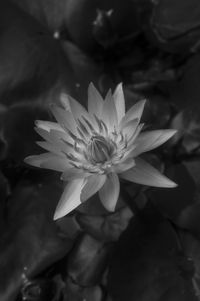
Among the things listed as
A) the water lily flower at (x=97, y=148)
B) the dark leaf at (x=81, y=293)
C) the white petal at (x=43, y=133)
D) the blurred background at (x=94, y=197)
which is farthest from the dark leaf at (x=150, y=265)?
the white petal at (x=43, y=133)

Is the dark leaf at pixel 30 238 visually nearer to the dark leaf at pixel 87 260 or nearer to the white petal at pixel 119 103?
the dark leaf at pixel 87 260

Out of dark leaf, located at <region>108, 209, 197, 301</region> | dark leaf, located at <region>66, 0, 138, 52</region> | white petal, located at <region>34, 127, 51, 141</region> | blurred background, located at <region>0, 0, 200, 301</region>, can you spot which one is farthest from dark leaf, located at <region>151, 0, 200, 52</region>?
white petal, located at <region>34, 127, 51, 141</region>

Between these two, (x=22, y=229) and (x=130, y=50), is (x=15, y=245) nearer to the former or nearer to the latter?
(x=22, y=229)

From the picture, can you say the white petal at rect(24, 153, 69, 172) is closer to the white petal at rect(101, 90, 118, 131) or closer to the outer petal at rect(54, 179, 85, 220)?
the outer petal at rect(54, 179, 85, 220)

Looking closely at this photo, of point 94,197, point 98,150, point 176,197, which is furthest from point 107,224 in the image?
point 98,150

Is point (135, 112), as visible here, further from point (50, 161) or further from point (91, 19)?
point (91, 19)

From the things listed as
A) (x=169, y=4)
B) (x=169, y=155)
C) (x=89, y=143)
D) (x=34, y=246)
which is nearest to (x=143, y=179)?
(x=89, y=143)
